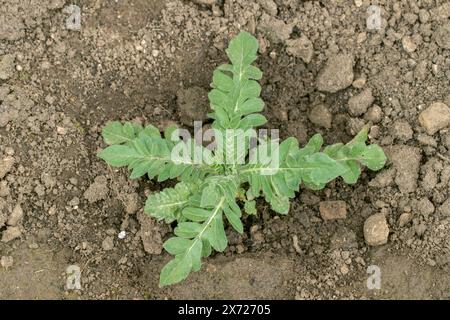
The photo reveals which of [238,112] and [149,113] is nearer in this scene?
[238,112]

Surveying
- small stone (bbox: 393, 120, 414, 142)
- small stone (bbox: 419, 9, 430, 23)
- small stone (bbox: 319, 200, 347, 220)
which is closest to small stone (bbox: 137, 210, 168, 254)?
small stone (bbox: 319, 200, 347, 220)

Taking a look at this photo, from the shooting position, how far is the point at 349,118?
4.21 metres

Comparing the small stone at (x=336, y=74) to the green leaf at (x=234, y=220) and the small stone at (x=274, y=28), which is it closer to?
A: the small stone at (x=274, y=28)

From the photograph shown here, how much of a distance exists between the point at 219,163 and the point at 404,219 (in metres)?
1.19

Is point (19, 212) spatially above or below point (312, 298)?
above

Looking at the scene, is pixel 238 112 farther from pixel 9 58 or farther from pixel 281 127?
pixel 9 58

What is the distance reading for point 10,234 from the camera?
4133mm

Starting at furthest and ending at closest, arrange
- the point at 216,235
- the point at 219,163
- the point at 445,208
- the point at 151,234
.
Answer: the point at 151,234 → the point at 445,208 → the point at 219,163 → the point at 216,235

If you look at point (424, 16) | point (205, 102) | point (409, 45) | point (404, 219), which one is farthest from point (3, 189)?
point (424, 16)

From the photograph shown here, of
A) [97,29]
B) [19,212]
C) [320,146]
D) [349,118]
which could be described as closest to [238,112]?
[320,146]

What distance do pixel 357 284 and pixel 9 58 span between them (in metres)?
2.59

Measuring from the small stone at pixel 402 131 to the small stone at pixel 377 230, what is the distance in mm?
491

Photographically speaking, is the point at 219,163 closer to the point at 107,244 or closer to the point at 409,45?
the point at 107,244

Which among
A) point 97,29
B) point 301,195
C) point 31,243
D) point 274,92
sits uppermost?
point 97,29
